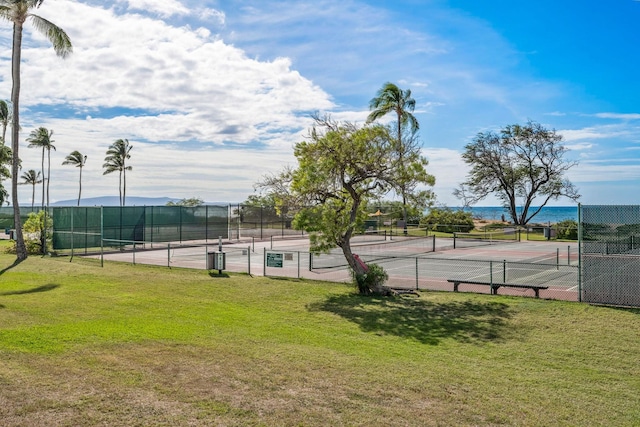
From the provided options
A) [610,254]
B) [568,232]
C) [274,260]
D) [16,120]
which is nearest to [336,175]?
[274,260]

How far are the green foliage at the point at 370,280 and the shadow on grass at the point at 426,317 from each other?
0.57m

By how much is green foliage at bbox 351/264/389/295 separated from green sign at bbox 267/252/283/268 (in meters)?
4.30

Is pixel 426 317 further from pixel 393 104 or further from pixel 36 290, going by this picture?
pixel 393 104

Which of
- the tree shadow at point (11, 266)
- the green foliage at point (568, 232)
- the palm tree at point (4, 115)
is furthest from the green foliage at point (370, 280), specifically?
the palm tree at point (4, 115)

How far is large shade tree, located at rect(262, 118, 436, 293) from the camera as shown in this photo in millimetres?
17234

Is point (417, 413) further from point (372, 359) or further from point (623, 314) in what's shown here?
point (623, 314)

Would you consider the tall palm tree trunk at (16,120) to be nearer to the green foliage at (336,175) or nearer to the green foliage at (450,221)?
the green foliage at (336,175)

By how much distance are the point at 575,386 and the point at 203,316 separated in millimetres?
8575

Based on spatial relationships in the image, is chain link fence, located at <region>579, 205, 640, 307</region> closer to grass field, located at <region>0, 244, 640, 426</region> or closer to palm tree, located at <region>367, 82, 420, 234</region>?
grass field, located at <region>0, 244, 640, 426</region>

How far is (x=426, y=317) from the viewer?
13.9 m

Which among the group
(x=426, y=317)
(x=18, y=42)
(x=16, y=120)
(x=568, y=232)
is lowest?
(x=426, y=317)

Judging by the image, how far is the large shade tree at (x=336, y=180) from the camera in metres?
17.2

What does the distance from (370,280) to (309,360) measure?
828cm

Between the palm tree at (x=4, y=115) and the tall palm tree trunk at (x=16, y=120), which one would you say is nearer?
the tall palm tree trunk at (x=16, y=120)
